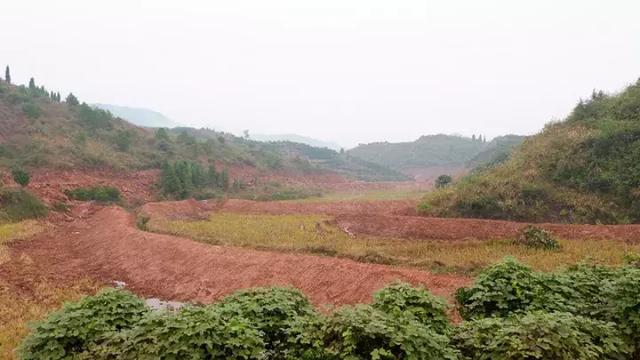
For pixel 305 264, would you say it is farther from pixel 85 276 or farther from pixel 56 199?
pixel 56 199

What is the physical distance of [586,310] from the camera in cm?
855

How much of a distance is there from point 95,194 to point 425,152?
93.8 metres

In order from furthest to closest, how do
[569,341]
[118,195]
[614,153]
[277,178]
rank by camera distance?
[277,178], [118,195], [614,153], [569,341]

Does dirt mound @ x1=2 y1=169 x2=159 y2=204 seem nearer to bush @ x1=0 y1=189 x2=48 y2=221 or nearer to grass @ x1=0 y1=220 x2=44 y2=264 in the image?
bush @ x1=0 y1=189 x2=48 y2=221

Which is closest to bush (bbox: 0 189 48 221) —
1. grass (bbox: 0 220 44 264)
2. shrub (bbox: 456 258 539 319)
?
grass (bbox: 0 220 44 264)

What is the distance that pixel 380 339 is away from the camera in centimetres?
679

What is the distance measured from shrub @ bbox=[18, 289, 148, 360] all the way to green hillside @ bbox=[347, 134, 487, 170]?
111866mm

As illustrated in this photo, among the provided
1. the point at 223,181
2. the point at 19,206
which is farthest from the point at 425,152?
the point at 19,206

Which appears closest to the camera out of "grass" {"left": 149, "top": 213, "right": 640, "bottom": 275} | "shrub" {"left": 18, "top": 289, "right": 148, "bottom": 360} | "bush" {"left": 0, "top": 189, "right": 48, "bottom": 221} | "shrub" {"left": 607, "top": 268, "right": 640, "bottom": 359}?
"shrub" {"left": 18, "top": 289, "right": 148, "bottom": 360}

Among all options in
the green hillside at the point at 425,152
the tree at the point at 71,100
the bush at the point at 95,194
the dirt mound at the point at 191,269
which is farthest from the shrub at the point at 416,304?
the green hillside at the point at 425,152

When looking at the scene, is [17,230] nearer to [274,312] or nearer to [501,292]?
[274,312]

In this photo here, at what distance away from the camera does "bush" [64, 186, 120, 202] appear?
41281 mm

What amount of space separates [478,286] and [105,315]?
6742 millimetres

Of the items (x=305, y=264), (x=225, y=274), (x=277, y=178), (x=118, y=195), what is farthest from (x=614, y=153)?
(x=277, y=178)
